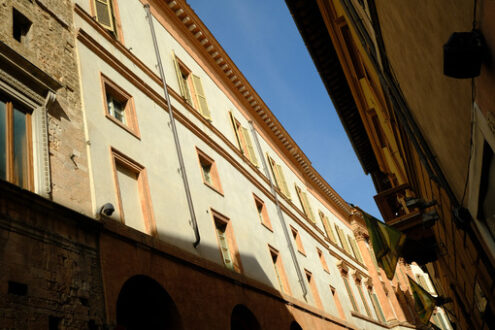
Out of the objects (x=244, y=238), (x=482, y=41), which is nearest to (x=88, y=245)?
(x=482, y=41)

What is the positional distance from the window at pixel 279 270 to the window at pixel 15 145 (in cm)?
1012

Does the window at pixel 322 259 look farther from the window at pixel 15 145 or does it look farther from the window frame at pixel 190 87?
the window at pixel 15 145

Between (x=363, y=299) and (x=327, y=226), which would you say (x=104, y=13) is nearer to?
(x=327, y=226)

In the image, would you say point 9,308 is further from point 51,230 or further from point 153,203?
point 153,203

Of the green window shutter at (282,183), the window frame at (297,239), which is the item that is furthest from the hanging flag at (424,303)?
the green window shutter at (282,183)

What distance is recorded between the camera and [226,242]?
12680 millimetres

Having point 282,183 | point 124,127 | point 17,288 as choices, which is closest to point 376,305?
point 282,183

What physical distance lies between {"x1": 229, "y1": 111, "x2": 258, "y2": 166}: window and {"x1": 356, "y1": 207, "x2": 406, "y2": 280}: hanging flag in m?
9.05

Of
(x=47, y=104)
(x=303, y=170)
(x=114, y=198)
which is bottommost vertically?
(x=114, y=198)

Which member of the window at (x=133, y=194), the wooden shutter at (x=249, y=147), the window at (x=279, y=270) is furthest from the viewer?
the wooden shutter at (x=249, y=147)

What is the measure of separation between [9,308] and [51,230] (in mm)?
1422

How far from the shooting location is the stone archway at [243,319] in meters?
11.3

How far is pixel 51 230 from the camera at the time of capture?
250 inches

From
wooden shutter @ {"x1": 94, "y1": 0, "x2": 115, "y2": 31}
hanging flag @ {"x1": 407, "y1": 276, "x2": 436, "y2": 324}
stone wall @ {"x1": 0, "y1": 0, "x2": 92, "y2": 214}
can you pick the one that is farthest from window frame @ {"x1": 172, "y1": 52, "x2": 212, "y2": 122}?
hanging flag @ {"x1": 407, "y1": 276, "x2": 436, "y2": 324}
